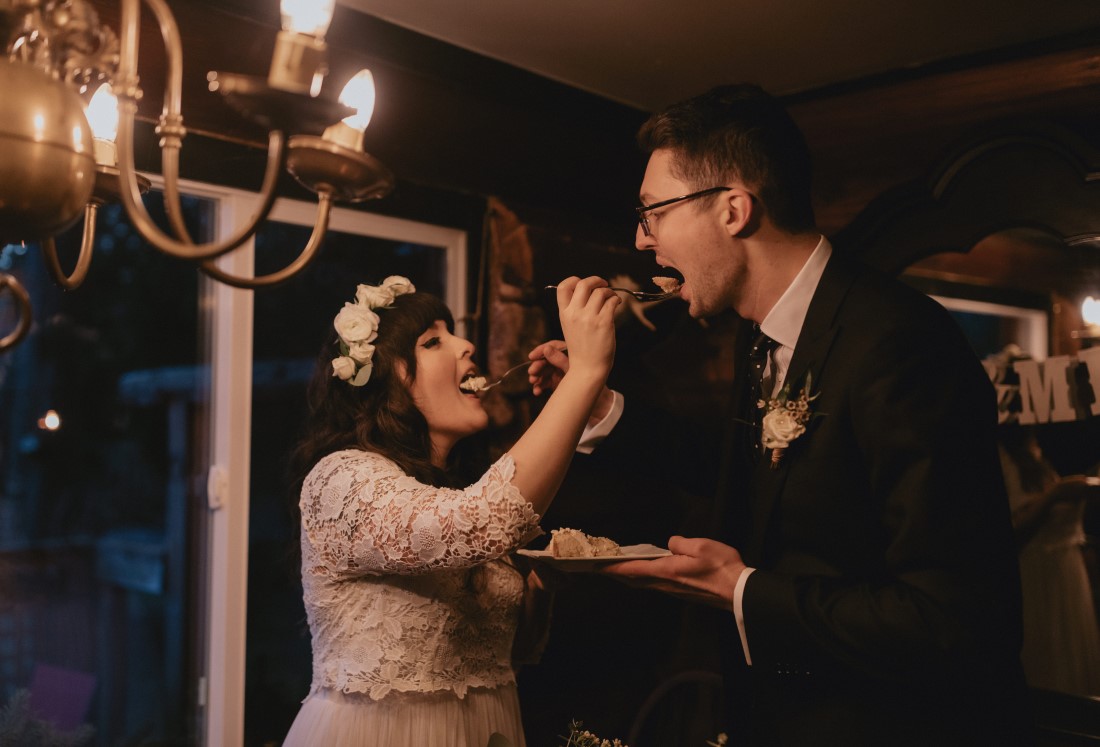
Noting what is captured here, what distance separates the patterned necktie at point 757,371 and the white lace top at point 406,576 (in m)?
0.50

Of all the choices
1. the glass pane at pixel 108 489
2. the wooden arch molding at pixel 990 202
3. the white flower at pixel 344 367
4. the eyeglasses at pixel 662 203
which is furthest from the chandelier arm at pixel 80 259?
the wooden arch molding at pixel 990 202

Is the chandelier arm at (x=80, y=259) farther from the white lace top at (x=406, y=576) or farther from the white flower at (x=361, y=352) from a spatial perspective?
the white flower at (x=361, y=352)

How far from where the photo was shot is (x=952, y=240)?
10.3 feet

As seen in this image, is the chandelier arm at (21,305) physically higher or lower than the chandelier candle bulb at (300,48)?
lower

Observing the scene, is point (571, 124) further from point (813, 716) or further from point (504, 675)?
point (813, 716)

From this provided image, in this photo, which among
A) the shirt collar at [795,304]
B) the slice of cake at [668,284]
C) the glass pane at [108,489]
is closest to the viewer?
the shirt collar at [795,304]

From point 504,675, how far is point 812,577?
954 mm

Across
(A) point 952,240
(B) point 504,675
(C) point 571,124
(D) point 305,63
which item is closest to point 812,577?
(B) point 504,675

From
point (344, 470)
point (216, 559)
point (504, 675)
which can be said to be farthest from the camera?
point (216, 559)

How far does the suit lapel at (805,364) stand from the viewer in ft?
5.39

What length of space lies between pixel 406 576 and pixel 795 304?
3.41 ft

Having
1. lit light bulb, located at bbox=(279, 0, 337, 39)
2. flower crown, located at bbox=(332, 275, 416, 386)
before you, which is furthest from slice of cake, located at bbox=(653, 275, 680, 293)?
lit light bulb, located at bbox=(279, 0, 337, 39)

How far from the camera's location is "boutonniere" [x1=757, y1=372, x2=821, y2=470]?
1.62 meters

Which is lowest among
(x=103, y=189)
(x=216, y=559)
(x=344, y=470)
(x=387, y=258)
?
(x=216, y=559)
